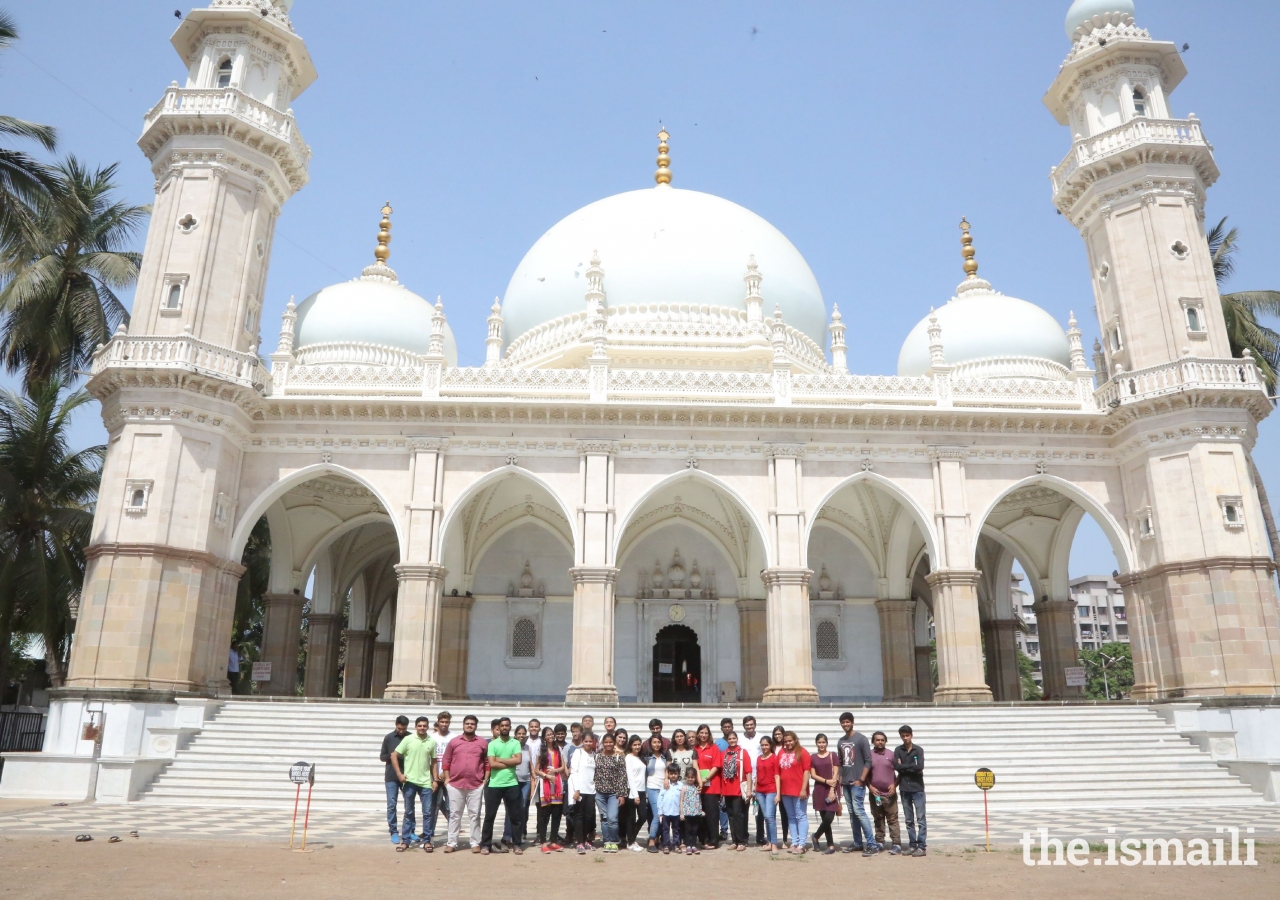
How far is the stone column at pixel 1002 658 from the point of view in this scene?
2802 cm

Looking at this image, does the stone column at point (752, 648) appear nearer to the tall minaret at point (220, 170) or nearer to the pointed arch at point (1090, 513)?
the pointed arch at point (1090, 513)

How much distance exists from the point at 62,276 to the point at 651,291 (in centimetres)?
1510

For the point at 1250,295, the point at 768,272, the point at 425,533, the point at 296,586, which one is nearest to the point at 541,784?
the point at 425,533

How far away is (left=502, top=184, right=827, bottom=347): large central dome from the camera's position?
27.9 meters

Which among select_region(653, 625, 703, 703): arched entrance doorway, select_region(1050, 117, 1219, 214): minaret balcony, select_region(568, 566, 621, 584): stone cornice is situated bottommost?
select_region(653, 625, 703, 703): arched entrance doorway

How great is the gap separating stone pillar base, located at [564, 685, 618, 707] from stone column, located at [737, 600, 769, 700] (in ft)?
20.0

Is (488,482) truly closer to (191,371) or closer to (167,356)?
(191,371)

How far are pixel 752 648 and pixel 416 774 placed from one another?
1642 centimetres

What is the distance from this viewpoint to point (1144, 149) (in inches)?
877

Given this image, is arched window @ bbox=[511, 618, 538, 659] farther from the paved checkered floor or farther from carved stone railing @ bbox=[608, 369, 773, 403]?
the paved checkered floor

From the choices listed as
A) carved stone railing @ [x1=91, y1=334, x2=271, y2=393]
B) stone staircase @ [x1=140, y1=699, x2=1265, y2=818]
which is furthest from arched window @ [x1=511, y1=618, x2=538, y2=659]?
carved stone railing @ [x1=91, y1=334, x2=271, y2=393]

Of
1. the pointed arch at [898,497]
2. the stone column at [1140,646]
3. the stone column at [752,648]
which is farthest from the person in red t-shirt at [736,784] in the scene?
the stone column at [752,648]

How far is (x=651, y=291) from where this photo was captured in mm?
27625

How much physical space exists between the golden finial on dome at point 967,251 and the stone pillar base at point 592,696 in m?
18.8
